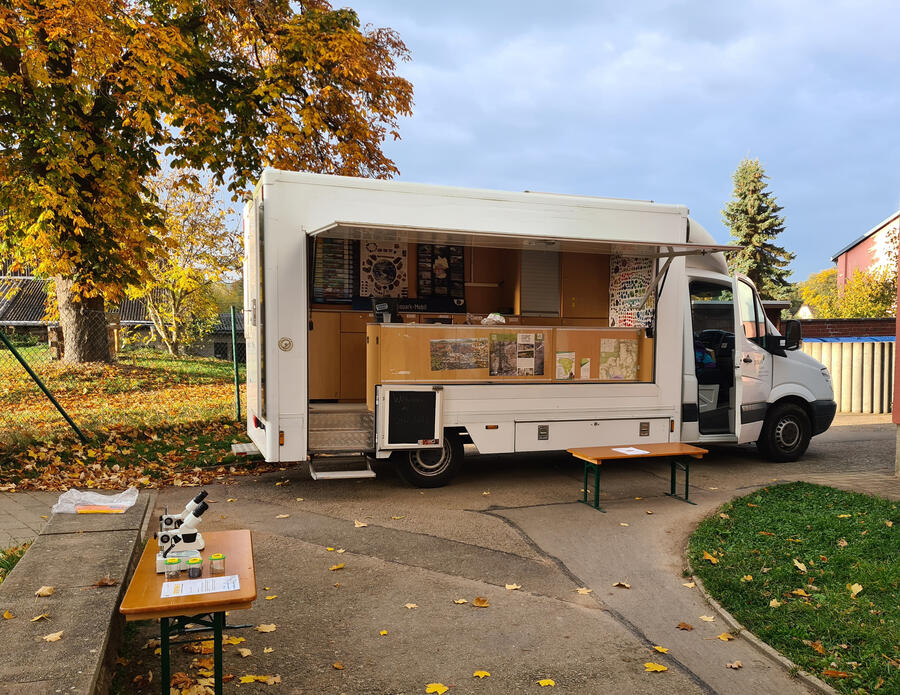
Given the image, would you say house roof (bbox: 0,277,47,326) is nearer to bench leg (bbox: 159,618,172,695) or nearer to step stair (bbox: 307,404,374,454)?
step stair (bbox: 307,404,374,454)

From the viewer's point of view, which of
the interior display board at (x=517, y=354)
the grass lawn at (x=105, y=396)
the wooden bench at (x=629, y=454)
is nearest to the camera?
the wooden bench at (x=629, y=454)

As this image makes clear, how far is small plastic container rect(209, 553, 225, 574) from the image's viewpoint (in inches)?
133

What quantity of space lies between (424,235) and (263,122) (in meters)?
6.57

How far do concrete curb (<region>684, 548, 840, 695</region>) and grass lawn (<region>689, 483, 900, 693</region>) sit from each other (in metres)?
0.05

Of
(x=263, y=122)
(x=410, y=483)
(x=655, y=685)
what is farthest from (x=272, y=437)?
(x=263, y=122)

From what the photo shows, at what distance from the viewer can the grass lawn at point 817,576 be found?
3.75 m

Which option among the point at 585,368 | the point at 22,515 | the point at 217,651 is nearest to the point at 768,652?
the point at 217,651

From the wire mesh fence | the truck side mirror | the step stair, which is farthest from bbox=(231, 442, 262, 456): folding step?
the truck side mirror

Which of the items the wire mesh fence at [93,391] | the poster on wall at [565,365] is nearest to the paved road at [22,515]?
the wire mesh fence at [93,391]

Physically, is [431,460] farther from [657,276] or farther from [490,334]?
[657,276]

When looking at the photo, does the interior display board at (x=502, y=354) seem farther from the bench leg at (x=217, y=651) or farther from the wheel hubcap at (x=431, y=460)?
the bench leg at (x=217, y=651)

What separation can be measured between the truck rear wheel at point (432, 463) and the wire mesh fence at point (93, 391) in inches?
174

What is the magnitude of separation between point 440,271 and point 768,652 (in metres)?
5.91

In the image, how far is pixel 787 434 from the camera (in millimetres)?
9281
